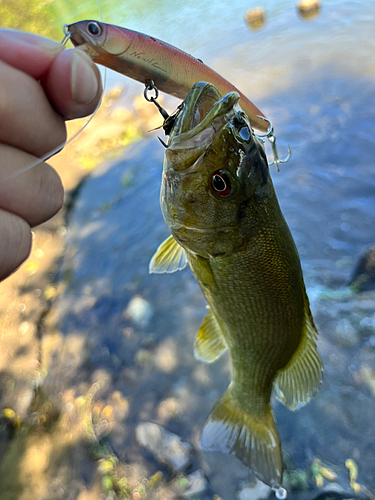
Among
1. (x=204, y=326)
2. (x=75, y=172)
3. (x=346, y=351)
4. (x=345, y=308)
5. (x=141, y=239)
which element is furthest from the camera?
(x=75, y=172)

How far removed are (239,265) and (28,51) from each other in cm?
91

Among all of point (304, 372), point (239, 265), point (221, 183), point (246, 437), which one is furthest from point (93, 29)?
point (246, 437)

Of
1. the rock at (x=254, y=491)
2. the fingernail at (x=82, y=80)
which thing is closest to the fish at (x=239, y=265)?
the fingernail at (x=82, y=80)

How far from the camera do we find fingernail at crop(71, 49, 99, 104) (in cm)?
76

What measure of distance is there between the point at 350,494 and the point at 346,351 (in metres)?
0.98

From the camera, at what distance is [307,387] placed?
1544 mm

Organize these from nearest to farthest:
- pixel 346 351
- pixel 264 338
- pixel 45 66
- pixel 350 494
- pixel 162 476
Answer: pixel 45 66 < pixel 264 338 < pixel 350 494 < pixel 162 476 < pixel 346 351

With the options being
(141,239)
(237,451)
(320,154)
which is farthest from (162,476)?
(320,154)

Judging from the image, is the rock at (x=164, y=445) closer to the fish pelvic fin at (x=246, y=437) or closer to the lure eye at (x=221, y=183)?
the fish pelvic fin at (x=246, y=437)

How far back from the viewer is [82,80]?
0.78 metres

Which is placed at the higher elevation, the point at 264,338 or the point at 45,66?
the point at 45,66

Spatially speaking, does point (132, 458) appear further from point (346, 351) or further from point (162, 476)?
point (346, 351)

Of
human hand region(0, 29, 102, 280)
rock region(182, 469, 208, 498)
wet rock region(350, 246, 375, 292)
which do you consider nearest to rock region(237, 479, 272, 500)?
A: rock region(182, 469, 208, 498)

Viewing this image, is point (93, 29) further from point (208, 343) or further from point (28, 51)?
point (208, 343)
